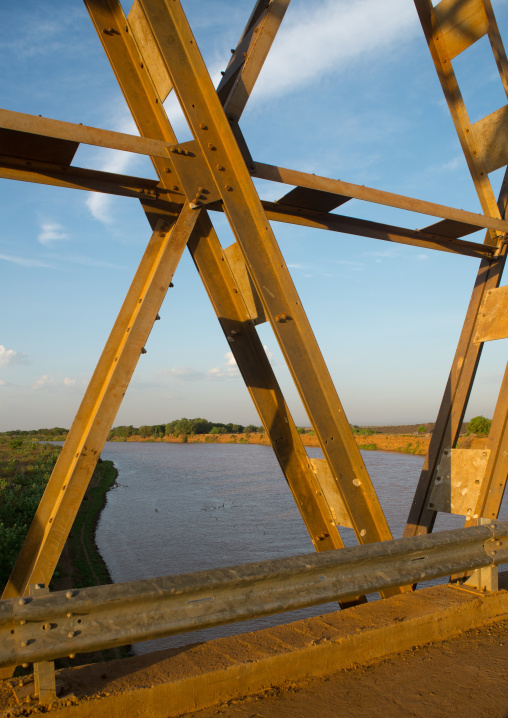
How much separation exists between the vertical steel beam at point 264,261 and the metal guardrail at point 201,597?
56 cm

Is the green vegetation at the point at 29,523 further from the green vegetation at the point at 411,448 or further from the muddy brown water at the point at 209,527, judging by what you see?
the green vegetation at the point at 411,448

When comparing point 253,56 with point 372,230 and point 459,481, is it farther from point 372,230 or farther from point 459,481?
point 459,481

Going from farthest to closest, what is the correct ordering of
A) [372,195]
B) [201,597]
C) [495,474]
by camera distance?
[495,474], [372,195], [201,597]

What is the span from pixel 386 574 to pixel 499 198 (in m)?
4.00

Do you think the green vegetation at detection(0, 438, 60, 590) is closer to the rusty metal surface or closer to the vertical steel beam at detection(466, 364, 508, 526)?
the rusty metal surface

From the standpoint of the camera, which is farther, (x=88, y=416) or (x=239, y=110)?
(x=239, y=110)

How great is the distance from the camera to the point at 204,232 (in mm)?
3826

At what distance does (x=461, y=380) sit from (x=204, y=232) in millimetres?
3174

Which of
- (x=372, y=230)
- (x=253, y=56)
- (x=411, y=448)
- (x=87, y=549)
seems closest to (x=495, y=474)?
(x=372, y=230)

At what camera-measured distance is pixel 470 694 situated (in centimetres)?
279

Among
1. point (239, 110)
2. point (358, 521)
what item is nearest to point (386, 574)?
point (358, 521)

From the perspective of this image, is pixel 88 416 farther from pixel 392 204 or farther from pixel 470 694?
pixel 392 204

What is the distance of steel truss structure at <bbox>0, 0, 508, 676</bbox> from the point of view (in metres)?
3.21

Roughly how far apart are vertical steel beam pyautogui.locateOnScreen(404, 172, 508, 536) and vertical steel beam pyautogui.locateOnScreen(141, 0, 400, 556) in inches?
68.4
